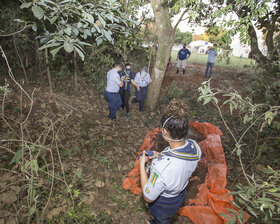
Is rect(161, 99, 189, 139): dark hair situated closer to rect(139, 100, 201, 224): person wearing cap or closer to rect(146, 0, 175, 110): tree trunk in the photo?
rect(139, 100, 201, 224): person wearing cap

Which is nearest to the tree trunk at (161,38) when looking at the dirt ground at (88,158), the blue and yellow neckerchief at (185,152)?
the dirt ground at (88,158)

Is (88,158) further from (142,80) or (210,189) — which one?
(142,80)

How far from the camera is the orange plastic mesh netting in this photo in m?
2.58

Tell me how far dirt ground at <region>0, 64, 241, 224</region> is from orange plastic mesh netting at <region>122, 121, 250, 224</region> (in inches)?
5.9

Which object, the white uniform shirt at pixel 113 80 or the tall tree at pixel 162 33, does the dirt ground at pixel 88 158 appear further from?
the tall tree at pixel 162 33

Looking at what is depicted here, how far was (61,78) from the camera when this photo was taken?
20.6ft

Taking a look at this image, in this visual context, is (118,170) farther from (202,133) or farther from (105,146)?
(202,133)

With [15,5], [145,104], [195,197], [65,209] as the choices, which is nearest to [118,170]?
[65,209]

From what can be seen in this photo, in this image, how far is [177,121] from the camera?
151 centimetres

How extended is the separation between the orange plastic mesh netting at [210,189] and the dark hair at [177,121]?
1358 millimetres

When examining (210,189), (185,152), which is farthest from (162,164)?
(210,189)

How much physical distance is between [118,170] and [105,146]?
706 mm

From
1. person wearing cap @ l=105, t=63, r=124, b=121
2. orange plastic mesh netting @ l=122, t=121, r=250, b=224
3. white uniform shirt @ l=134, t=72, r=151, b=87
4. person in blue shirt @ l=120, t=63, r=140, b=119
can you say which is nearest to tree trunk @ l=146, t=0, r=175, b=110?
white uniform shirt @ l=134, t=72, r=151, b=87

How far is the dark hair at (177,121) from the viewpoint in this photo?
4.93ft
